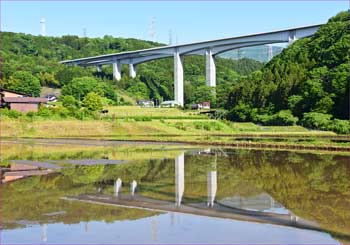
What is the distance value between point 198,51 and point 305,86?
35.0 meters

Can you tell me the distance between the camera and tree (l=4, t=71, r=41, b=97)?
6781 cm

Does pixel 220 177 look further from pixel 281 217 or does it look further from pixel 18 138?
pixel 18 138

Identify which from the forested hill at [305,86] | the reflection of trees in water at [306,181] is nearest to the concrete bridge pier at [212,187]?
the reflection of trees in water at [306,181]

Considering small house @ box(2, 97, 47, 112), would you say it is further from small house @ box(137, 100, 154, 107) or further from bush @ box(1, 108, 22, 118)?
small house @ box(137, 100, 154, 107)

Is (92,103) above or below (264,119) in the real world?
above

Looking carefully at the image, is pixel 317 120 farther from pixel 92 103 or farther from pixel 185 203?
pixel 185 203

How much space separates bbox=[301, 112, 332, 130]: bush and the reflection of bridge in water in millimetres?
31424

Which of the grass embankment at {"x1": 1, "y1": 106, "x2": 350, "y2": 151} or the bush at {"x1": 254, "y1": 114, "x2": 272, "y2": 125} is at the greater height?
the bush at {"x1": 254, "y1": 114, "x2": 272, "y2": 125}

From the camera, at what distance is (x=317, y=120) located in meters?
43.8

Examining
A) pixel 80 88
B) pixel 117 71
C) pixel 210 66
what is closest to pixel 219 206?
pixel 80 88

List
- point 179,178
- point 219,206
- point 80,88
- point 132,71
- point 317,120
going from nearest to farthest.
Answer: point 219,206, point 179,178, point 317,120, point 80,88, point 132,71

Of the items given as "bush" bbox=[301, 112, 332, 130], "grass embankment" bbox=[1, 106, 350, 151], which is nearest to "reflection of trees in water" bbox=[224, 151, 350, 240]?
"grass embankment" bbox=[1, 106, 350, 151]

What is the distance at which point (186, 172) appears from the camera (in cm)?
1738

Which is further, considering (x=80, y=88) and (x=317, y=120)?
(x=80, y=88)
